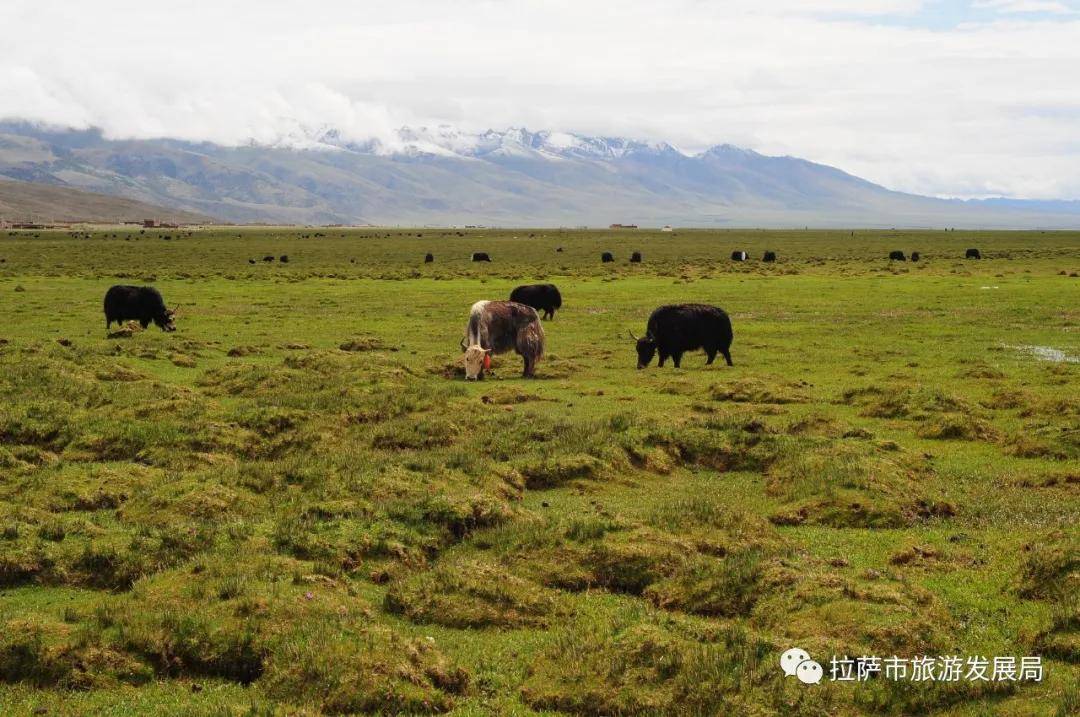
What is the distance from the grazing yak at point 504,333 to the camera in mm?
23672

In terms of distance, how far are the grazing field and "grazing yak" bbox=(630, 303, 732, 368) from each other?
2.12 feet

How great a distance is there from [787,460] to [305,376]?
10.6 meters

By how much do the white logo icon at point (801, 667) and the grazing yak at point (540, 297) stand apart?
3058 cm

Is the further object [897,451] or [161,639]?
[897,451]

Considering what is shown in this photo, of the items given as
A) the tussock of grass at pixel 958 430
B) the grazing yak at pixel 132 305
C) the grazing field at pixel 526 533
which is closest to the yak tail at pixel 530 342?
the grazing field at pixel 526 533

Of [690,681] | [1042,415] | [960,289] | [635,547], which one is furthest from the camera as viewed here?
[960,289]

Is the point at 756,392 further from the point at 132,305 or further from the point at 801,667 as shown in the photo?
the point at 132,305

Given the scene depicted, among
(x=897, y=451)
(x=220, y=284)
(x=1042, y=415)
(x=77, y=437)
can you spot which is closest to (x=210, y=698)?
(x=77, y=437)

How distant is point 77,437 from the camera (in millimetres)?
15000

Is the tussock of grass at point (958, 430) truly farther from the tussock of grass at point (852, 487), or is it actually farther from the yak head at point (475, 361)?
the yak head at point (475, 361)

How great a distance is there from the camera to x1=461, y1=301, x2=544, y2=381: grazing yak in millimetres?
23672

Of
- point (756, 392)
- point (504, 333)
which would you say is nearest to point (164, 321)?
point (504, 333)

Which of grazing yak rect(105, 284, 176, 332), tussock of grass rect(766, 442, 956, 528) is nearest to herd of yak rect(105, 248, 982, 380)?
tussock of grass rect(766, 442, 956, 528)

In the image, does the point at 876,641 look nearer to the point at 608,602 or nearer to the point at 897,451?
the point at 608,602
